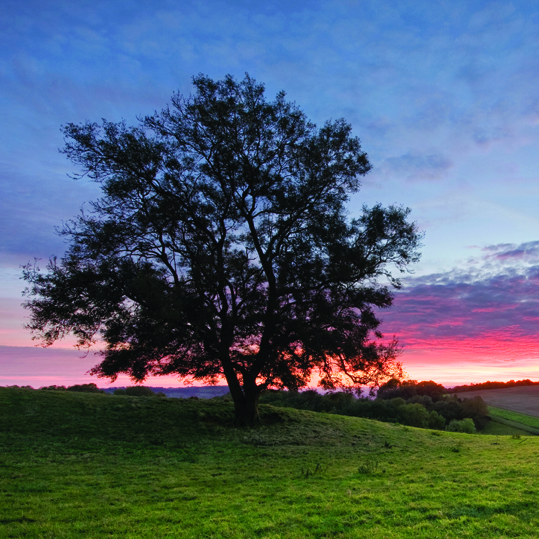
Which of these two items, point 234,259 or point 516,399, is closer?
point 234,259

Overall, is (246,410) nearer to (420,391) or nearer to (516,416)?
(516,416)

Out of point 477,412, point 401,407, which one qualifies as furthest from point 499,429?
point 401,407

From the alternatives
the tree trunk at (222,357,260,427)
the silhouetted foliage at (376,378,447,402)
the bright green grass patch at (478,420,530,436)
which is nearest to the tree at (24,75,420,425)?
the tree trunk at (222,357,260,427)

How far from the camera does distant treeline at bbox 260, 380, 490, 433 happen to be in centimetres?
5188

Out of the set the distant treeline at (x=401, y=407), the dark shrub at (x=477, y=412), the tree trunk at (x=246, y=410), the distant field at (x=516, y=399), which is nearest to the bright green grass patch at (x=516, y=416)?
the distant field at (x=516, y=399)

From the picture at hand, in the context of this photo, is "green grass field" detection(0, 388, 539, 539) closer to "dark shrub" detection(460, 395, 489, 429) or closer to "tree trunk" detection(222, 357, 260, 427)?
"tree trunk" detection(222, 357, 260, 427)

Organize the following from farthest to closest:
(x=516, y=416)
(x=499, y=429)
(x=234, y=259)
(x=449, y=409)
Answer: (x=516, y=416) < (x=449, y=409) < (x=499, y=429) < (x=234, y=259)

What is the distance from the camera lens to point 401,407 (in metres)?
66.4

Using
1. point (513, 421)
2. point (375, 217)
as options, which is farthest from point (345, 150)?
point (513, 421)

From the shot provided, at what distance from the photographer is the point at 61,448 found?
16.0 m

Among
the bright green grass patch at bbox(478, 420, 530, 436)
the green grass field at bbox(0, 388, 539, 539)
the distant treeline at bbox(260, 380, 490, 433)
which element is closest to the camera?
the green grass field at bbox(0, 388, 539, 539)

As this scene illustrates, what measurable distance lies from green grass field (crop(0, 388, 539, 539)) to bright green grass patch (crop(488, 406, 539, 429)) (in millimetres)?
74827

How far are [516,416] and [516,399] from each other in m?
15.6

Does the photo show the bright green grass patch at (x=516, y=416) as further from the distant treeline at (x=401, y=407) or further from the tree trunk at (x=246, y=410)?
the tree trunk at (x=246, y=410)
